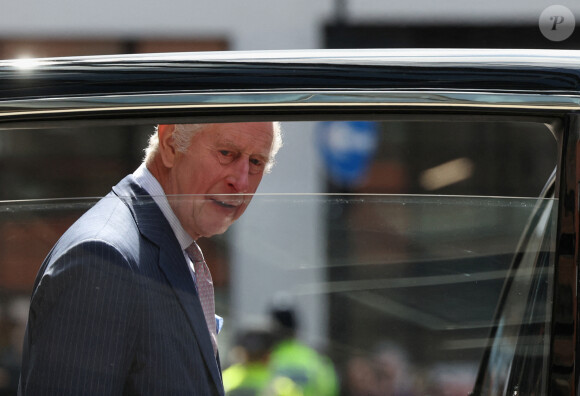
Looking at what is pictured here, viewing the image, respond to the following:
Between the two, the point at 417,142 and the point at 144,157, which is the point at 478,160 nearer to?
the point at 417,142

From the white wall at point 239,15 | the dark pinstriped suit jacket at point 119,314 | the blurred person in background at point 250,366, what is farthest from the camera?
the white wall at point 239,15

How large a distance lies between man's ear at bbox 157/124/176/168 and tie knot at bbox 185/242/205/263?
0.42 feet

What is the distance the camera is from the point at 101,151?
1.13 metres

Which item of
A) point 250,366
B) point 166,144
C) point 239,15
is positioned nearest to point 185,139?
point 166,144

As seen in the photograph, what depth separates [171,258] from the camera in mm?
1104

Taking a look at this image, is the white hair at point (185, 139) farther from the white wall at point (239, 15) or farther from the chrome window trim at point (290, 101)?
the white wall at point (239, 15)

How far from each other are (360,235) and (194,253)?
26cm

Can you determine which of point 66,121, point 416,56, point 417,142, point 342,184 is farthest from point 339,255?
point 66,121

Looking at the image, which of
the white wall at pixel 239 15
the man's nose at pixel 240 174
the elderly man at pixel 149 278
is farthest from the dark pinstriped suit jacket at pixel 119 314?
the white wall at pixel 239 15

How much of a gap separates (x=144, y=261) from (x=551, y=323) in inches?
24.0

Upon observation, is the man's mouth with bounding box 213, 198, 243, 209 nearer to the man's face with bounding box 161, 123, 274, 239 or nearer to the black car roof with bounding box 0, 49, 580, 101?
the man's face with bounding box 161, 123, 274, 239

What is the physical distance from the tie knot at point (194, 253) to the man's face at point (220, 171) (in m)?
0.03

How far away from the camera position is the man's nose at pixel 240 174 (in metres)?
1.08

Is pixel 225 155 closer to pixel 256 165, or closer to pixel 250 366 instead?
pixel 256 165
